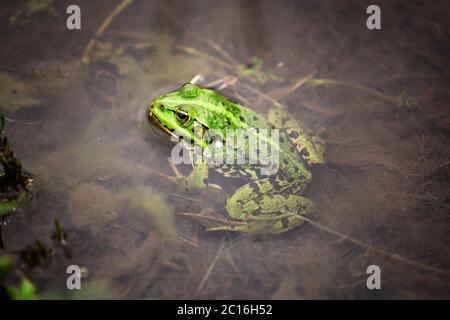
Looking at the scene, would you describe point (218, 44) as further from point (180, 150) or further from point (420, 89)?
point (420, 89)

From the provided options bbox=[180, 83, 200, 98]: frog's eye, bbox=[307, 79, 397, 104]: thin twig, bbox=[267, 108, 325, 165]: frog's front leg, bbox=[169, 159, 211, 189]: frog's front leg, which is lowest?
bbox=[169, 159, 211, 189]: frog's front leg

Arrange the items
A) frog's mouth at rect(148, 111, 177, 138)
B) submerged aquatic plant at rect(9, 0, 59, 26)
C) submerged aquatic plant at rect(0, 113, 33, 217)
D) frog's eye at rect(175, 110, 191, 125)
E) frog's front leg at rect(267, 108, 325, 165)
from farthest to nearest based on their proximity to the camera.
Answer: submerged aquatic plant at rect(9, 0, 59, 26), frog's mouth at rect(148, 111, 177, 138), frog's front leg at rect(267, 108, 325, 165), frog's eye at rect(175, 110, 191, 125), submerged aquatic plant at rect(0, 113, 33, 217)

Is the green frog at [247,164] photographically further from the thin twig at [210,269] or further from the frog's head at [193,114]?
the thin twig at [210,269]

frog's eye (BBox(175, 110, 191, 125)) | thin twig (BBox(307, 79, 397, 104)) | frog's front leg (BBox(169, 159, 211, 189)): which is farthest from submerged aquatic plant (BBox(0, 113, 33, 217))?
thin twig (BBox(307, 79, 397, 104))

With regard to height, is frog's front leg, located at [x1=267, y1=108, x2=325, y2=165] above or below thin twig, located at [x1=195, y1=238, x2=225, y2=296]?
above

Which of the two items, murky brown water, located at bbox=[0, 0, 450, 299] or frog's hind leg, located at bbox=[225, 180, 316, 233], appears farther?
frog's hind leg, located at bbox=[225, 180, 316, 233]

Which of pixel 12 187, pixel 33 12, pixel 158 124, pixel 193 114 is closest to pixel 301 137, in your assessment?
pixel 193 114

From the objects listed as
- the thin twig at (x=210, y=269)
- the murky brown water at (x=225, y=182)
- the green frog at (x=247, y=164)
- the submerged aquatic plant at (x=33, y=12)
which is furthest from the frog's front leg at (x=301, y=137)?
the submerged aquatic plant at (x=33, y=12)

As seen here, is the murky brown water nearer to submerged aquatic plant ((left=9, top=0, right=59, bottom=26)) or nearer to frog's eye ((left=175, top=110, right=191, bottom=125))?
submerged aquatic plant ((left=9, top=0, right=59, bottom=26))
